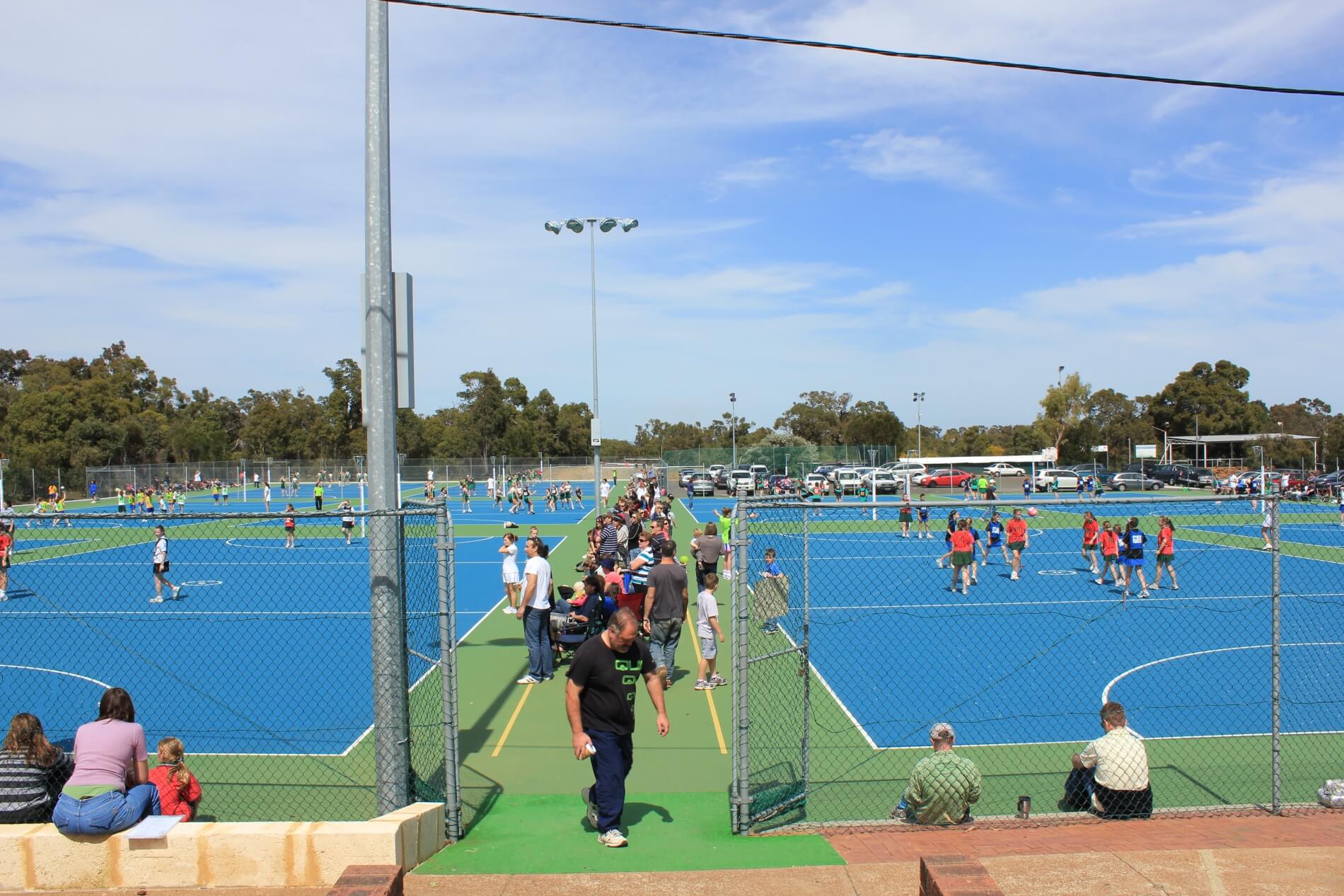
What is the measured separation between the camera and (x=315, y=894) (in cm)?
511

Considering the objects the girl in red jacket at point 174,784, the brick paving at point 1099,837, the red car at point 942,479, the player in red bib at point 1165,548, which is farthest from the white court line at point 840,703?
the red car at point 942,479

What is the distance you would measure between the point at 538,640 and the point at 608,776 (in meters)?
6.16

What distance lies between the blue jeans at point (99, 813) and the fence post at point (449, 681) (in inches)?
75.7

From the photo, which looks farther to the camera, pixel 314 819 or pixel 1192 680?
pixel 1192 680

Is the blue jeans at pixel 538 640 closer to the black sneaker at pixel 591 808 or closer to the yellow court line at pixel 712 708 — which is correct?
the yellow court line at pixel 712 708

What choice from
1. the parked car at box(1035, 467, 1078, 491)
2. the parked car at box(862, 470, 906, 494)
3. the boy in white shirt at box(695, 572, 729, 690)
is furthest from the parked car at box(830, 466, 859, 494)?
the boy in white shirt at box(695, 572, 729, 690)

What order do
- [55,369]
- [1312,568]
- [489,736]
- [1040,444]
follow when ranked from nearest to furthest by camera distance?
1. [489,736]
2. [1312,568]
3. [55,369]
4. [1040,444]

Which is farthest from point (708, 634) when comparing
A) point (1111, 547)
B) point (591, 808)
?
point (1111, 547)

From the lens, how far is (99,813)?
522 centimetres

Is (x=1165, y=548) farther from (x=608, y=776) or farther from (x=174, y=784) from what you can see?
(x=174, y=784)

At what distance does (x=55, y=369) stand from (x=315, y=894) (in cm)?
10447

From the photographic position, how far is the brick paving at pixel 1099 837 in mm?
6172

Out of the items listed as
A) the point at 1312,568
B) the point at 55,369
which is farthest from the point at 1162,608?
the point at 55,369

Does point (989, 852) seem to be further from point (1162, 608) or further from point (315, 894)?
point (1162, 608)
